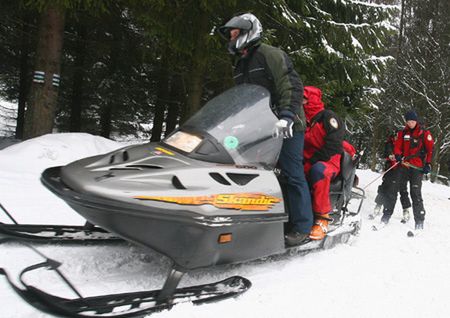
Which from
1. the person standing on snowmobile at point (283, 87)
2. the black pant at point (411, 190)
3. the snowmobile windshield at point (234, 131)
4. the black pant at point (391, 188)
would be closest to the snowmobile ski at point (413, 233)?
the black pant at point (411, 190)

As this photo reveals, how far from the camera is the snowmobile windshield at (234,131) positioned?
2.90 m

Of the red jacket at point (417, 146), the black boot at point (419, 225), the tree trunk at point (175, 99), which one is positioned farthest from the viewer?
the tree trunk at point (175, 99)

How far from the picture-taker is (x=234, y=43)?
3367 millimetres

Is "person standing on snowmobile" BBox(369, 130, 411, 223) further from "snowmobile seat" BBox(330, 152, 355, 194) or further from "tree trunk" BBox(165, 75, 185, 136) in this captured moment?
"tree trunk" BBox(165, 75, 185, 136)

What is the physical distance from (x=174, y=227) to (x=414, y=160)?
531 centimetres

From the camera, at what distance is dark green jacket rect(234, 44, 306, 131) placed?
327 centimetres

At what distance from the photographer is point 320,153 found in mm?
4094

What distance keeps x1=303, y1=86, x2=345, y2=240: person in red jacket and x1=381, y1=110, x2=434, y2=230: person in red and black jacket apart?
2856mm

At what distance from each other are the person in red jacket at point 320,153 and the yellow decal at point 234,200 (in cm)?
85

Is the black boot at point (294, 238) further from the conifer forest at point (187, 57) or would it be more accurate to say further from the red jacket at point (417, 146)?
the red jacket at point (417, 146)

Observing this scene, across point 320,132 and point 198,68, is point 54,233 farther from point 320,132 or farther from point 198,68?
point 198,68

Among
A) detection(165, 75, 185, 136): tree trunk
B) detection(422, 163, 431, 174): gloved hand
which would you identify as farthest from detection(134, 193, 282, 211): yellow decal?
detection(165, 75, 185, 136): tree trunk

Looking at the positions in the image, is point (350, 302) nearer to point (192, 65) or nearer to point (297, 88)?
Answer: point (297, 88)

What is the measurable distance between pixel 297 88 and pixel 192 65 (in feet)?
19.0
